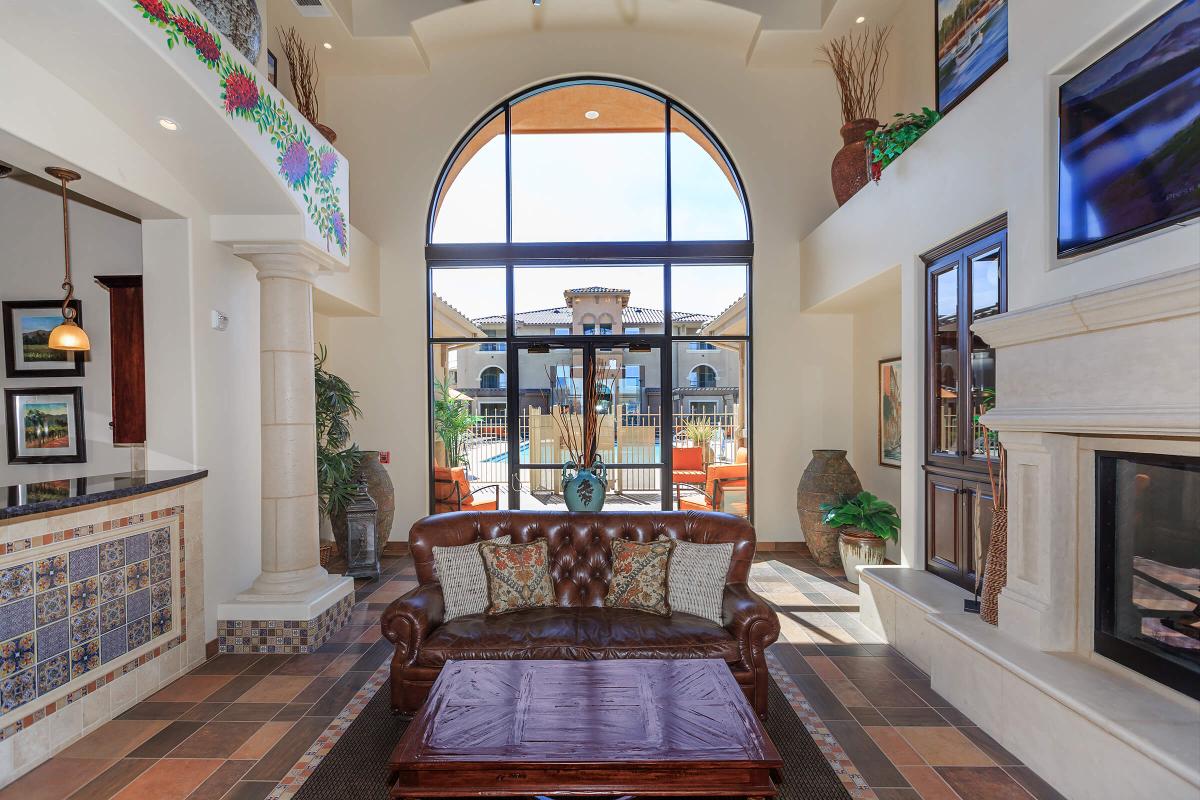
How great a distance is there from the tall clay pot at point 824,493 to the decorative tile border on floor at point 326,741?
12.8ft

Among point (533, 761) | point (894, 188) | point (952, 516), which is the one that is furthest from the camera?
point (894, 188)

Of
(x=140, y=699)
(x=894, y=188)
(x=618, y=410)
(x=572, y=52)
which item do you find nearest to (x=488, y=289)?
(x=618, y=410)

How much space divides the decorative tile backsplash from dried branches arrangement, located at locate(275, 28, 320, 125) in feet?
12.1

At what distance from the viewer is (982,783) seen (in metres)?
2.40

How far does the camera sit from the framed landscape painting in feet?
12.3

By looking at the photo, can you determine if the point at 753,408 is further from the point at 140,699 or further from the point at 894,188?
the point at 140,699

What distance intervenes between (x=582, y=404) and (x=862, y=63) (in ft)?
14.1

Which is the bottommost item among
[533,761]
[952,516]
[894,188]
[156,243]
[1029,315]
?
[533,761]

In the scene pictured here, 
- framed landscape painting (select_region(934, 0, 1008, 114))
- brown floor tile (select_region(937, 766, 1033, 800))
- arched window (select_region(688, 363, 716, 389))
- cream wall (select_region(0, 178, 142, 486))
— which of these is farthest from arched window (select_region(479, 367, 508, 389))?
brown floor tile (select_region(937, 766, 1033, 800))

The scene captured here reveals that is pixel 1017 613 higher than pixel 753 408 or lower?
lower

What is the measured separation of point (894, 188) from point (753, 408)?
8.79ft

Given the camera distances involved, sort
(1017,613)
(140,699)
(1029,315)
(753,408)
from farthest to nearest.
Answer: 1. (753,408)
2. (140,699)
3. (1017,613)
4. (1029,315)

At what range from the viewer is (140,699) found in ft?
10.4

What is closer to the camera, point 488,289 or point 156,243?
point 156,243
